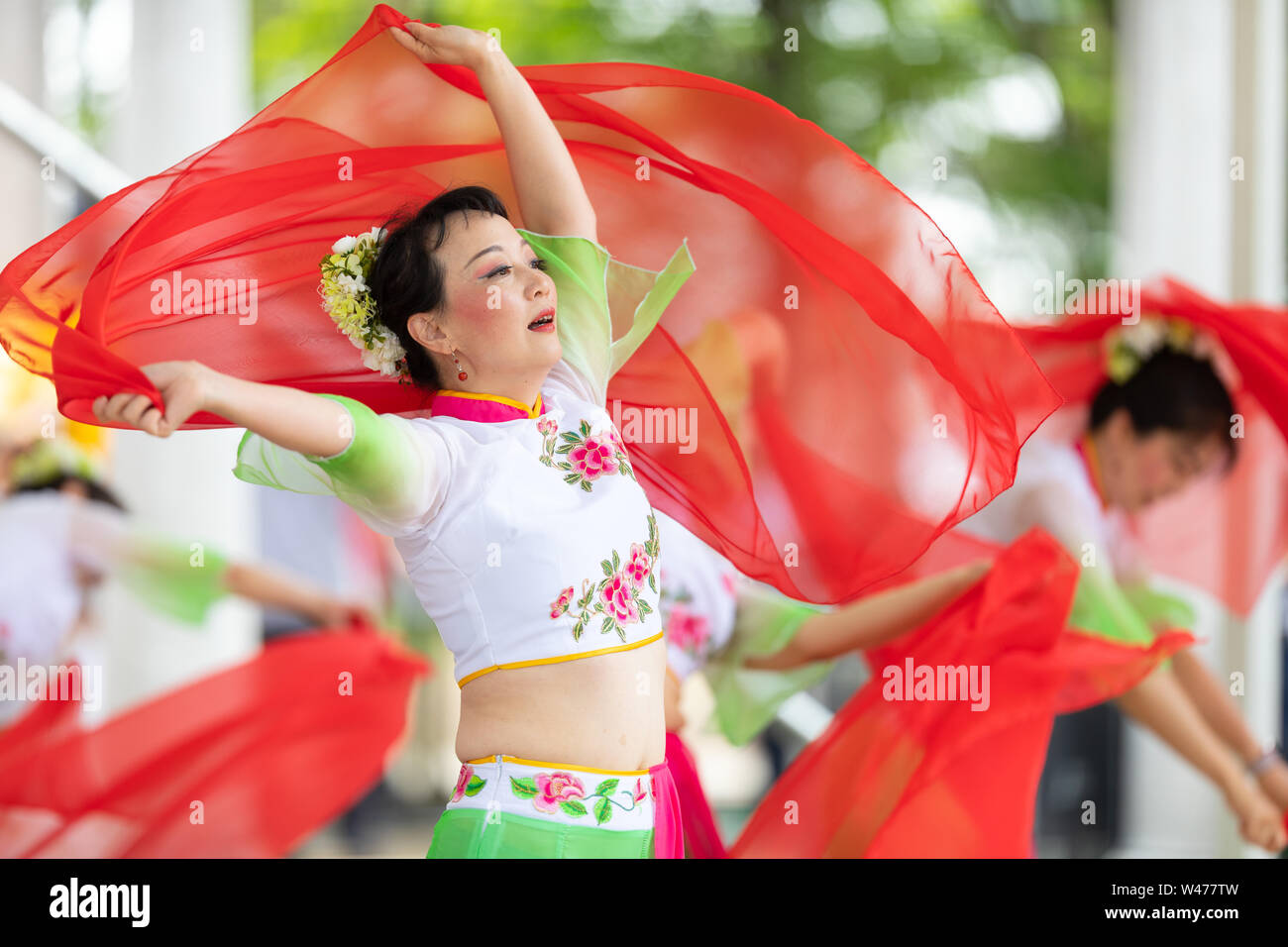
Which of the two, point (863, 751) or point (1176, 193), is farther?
point (1176, 193)

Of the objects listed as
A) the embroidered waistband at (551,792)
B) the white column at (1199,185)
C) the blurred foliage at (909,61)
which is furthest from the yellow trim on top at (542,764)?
the blurred foliage at (909,61)

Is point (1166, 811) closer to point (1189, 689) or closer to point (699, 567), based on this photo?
point (1189, 689)

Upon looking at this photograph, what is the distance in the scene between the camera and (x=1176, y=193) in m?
4.19

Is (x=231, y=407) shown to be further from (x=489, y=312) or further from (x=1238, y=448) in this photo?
(x=1238, y=448)

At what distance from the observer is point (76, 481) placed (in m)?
3.16

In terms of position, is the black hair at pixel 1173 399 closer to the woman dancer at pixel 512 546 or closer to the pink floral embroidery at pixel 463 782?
the woman dancer at pixel 512 546

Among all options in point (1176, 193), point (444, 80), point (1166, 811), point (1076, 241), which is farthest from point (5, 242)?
point (1076, 241)

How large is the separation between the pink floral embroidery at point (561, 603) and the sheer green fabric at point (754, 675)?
0.81 metres

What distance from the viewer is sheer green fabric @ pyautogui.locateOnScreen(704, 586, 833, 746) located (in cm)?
221

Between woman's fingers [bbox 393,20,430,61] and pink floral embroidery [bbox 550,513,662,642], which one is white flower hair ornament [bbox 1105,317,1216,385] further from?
woman's fingers [bbox 393,20,430,61]

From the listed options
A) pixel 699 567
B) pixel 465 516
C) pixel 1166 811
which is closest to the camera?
pixel 465 516
